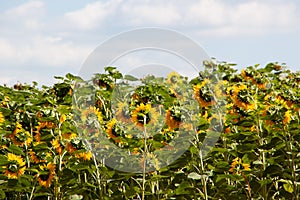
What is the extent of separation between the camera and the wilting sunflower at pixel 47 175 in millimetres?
3758

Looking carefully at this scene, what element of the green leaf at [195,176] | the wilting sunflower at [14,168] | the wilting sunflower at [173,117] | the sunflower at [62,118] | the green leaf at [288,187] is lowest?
the green leaf at [288,187]

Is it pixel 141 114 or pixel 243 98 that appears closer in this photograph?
pixel 141 114

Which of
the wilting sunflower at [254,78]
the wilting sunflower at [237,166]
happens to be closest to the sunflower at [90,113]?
the wilting sunflower at [237,166]

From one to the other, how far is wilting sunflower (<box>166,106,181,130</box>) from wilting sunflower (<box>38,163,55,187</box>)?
0.89 metres

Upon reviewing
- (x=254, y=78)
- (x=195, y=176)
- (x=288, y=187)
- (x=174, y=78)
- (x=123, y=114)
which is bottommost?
(x=288, y=187)

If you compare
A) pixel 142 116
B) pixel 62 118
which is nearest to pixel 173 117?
pixel 142 116

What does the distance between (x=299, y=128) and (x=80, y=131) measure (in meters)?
1.65

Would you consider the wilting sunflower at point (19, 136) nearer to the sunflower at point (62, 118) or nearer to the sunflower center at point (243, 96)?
the sunflower at point (62, 118)

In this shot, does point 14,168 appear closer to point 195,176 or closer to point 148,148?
point 148,148

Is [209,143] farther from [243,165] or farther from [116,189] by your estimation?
[116,189]

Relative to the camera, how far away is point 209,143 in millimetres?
4020

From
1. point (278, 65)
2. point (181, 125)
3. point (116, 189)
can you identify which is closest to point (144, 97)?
point (181, 125)

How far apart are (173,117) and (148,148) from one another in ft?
1.32

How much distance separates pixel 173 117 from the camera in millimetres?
3561
